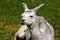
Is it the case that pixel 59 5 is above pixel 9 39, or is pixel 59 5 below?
above

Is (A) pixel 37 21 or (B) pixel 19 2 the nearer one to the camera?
(A) pixel 37 21

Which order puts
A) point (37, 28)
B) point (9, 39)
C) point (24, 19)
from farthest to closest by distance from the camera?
point (9, 39) → point (37, 28) → point (24, 19)

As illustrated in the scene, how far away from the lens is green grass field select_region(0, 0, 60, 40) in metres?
12.0

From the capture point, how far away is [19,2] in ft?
54.7

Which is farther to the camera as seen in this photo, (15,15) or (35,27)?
(15,15)

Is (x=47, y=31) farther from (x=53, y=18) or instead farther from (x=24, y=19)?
(x=53, y=18)

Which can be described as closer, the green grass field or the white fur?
the white fur

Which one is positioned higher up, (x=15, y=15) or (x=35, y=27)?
(x=15, y=15)

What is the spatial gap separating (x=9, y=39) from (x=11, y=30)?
3.58 ft

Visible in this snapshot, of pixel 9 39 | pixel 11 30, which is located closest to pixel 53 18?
pixel 11 30

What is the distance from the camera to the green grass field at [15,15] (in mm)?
11968

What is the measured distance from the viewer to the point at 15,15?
Result: 1424 cm

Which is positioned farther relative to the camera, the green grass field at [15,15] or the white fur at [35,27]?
the green grass field at [15,15]

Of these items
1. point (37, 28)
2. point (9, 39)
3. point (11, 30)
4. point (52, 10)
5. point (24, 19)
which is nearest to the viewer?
point (24, 19)
